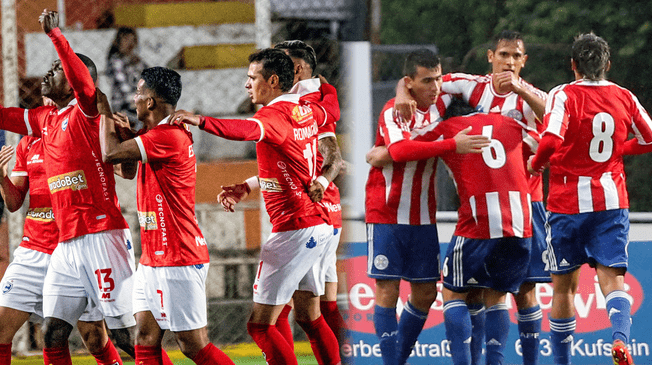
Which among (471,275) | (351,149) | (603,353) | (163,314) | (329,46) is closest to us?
(163,314)

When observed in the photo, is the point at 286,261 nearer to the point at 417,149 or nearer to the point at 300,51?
the point at 417,149

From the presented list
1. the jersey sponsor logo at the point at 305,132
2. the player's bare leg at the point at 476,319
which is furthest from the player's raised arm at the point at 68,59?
the player's bare leg at the point at 476,319

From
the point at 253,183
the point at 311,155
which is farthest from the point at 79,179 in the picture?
the point at 311,155

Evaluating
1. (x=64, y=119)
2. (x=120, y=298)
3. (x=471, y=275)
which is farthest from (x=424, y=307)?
(x=64, y=119)

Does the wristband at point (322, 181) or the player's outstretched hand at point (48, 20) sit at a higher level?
the player's outstretched hand at point (48, 20)

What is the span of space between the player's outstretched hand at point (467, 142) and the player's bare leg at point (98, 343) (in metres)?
1.98

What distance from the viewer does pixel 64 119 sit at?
373 cm

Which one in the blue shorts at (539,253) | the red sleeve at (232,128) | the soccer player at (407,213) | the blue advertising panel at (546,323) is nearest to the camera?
the red sleeve at (232,128)

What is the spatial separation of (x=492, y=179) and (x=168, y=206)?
1.63m

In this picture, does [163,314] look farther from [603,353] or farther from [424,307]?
[603,353]

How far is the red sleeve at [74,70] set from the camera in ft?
10.9

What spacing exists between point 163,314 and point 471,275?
1562 mm

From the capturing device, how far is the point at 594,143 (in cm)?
411

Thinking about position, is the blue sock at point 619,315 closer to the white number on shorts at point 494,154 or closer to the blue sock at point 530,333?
the blue sock at point 530,333
